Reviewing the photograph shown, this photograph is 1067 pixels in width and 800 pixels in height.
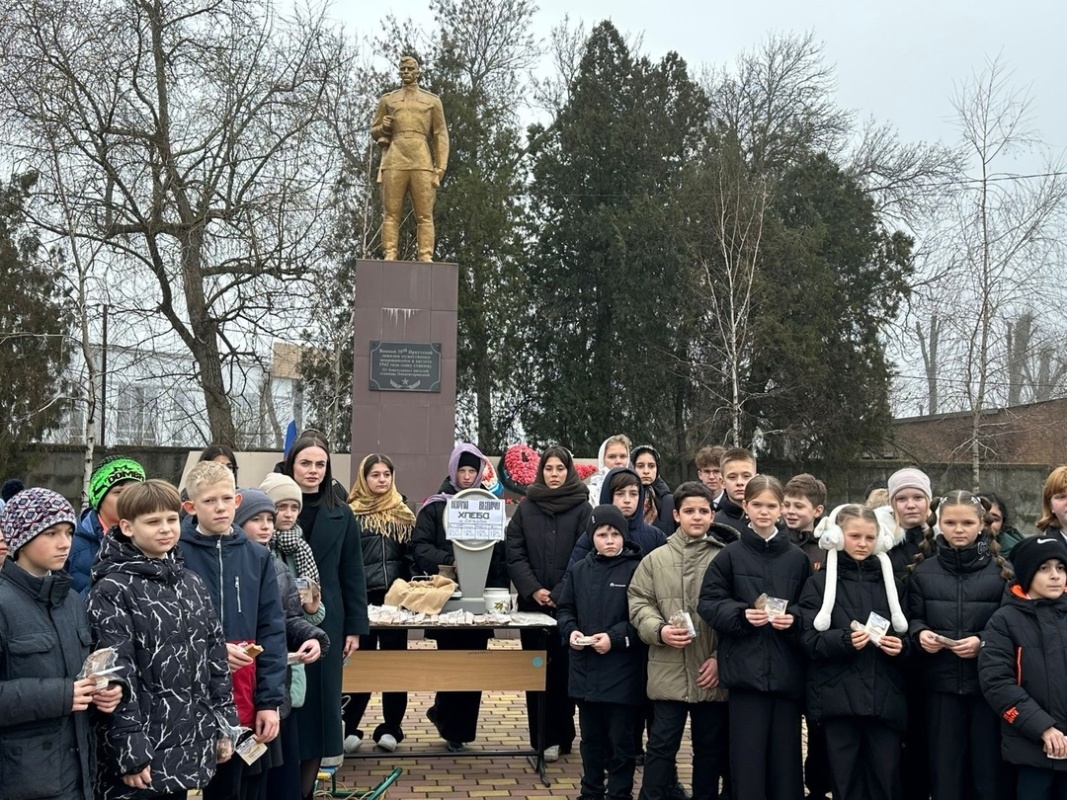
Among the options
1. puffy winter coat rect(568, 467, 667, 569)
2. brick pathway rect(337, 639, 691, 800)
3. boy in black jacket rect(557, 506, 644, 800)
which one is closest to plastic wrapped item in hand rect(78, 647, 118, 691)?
boy in black jacket rect(557, 506, 644, 800)

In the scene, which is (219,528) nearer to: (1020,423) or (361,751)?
(361,751)

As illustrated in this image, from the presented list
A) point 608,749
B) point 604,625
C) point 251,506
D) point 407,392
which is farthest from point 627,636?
point 407,392

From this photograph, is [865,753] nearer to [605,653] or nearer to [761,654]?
[761,654]

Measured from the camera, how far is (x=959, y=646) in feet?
14.3

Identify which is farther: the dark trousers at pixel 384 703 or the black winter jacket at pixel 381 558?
the dark trousers at pixel 384 703

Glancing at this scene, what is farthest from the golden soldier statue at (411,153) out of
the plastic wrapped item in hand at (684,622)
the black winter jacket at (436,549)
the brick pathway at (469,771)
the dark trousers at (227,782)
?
the dark trousers at (227,782)

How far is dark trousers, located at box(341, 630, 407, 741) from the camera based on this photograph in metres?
6.26

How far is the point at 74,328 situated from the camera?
2108 cm

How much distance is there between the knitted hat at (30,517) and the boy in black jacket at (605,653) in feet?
8.37

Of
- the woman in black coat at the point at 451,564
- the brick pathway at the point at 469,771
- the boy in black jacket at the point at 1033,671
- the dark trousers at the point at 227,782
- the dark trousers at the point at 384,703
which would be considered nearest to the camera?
the dark trousers at the point at 227,782

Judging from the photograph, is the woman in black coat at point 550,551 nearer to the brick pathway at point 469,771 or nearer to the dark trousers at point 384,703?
the brick pathway at point 469,771

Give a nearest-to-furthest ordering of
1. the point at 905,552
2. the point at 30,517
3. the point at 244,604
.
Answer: the point at 30,517 < the point at 244,604 < the point at 905,552

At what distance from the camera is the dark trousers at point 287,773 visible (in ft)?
14.6

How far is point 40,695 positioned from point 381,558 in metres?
3.13
